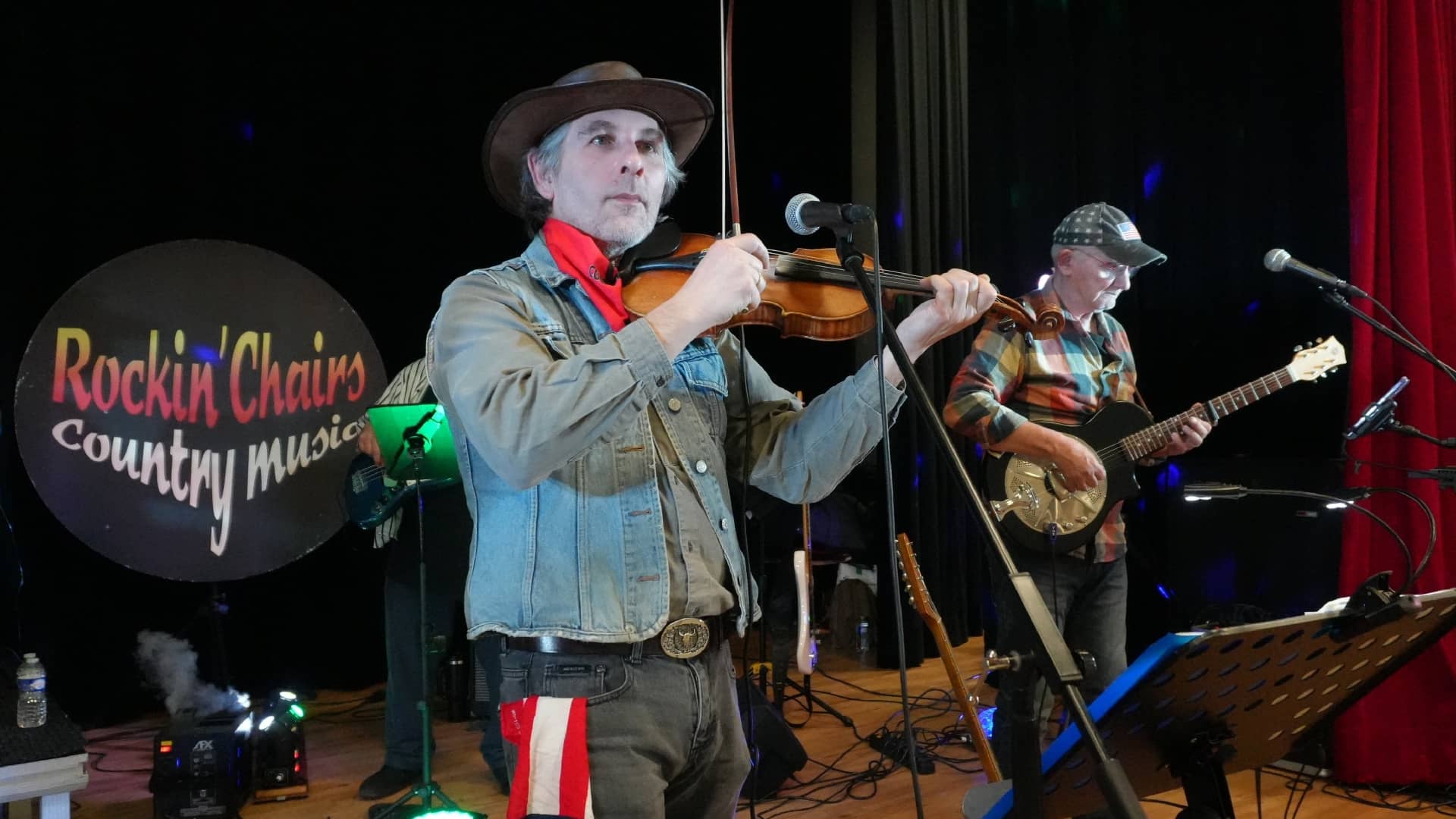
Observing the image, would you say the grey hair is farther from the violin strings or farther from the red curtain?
the red curtain

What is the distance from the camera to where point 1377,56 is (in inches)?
143

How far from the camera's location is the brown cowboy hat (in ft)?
5.45

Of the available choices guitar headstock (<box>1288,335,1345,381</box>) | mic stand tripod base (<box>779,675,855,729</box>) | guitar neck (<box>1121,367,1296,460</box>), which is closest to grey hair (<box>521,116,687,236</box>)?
guitar neck (<box>1121,367,1296,460</box>)

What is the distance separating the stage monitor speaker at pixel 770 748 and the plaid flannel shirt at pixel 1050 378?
112 centimetres

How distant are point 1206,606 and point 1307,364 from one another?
0.91m

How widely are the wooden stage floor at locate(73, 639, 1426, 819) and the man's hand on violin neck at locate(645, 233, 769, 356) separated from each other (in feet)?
6.61

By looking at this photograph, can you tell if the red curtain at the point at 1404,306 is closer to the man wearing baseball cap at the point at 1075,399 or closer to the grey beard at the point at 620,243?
the man wearing baseball cap at the point at 1075,399

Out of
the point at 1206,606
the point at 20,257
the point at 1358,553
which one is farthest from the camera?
the point at 20,257

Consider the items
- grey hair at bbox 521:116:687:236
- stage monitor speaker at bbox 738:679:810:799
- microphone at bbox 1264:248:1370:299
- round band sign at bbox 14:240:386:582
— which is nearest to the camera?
grey hair at bbox 521:116:687:236

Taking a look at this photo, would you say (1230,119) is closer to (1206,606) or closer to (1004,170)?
(1004,170)

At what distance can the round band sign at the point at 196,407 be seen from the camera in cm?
408

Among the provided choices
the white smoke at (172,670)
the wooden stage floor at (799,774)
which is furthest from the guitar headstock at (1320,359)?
the white smoke at (172,670)

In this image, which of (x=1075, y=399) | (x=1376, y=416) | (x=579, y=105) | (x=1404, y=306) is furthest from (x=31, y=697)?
(x=1404, y=306)

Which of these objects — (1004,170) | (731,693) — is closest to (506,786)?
(731,693)
